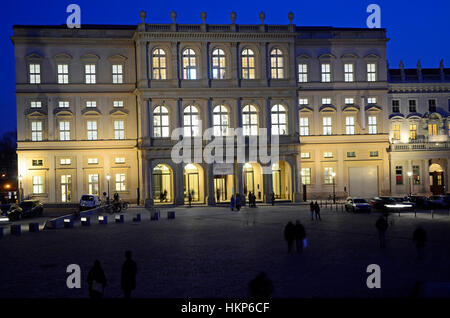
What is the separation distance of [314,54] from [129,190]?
2644cm

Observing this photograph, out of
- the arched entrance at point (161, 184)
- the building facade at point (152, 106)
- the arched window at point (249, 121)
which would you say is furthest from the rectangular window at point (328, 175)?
the arched entrance at point (161, 184)

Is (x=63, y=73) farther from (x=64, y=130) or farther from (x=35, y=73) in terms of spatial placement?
(x=64, y=130)

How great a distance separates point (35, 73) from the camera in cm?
5534

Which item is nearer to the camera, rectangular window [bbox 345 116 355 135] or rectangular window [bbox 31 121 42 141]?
rectangular window [bbox 31 121 42 141]

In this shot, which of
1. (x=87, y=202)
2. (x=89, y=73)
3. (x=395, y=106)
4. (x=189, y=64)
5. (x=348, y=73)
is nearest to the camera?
(x=87, y=202)

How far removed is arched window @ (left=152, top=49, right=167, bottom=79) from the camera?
5381 cm

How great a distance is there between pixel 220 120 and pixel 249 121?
3.16 m

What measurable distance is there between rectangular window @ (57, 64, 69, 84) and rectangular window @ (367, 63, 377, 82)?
34.6m

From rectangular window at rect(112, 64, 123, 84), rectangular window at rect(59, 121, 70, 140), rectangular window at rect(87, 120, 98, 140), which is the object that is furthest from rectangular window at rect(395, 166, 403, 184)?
rectangular window at rect(59, 121, 70, 140)

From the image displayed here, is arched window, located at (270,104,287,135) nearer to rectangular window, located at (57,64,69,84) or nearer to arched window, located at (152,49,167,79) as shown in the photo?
arched window, located at (152,49,167,79)

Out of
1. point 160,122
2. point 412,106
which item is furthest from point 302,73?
point 160,122

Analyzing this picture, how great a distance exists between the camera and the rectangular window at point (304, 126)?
59.1 m
